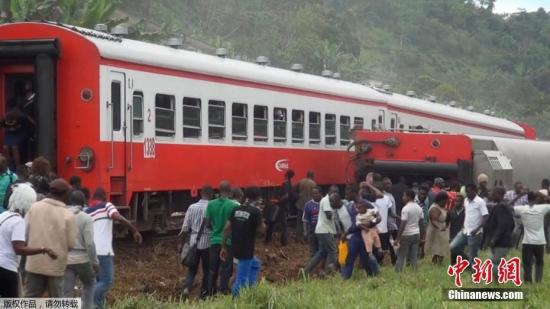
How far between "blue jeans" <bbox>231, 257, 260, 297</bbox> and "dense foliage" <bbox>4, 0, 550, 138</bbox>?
18357 mm

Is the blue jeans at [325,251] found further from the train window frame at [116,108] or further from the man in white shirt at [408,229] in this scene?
the train window frame at [116,108]

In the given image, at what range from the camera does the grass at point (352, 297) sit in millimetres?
10391

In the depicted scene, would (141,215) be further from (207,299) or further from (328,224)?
(207,299)

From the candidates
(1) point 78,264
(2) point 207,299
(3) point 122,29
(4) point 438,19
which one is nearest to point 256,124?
(3) point 122,29

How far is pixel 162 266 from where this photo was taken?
609 inches

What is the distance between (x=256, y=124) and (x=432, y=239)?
4.79 m

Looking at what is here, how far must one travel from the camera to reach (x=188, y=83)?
17.0 meters

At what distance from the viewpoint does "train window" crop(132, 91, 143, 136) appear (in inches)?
610

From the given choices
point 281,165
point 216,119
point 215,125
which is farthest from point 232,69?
point 281,165

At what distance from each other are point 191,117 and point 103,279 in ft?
22.1

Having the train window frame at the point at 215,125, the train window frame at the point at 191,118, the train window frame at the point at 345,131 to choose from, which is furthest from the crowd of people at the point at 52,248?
the train window frame at the point at 345,131

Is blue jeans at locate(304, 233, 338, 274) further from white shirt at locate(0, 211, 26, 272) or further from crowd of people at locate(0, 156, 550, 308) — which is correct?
white shirt at locate(0, 211, 26, 272)

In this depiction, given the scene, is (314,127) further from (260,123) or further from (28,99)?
(28,99)

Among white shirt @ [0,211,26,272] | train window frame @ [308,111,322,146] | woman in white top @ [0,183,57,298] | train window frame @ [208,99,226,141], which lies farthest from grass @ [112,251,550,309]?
train window frame @ [308,111,322,146]
